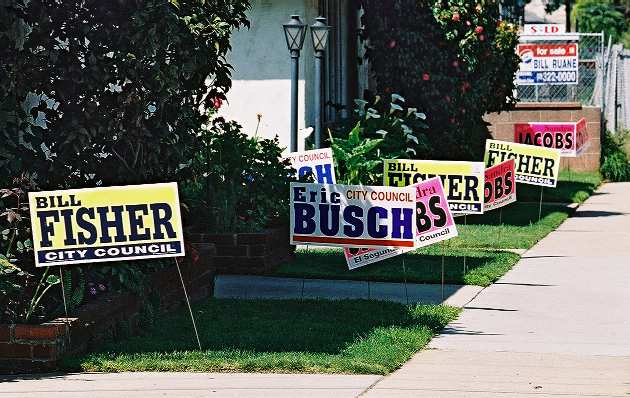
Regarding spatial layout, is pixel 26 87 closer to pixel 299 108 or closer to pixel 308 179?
pixel 308 179

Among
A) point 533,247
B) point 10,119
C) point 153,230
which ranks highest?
point 10,119

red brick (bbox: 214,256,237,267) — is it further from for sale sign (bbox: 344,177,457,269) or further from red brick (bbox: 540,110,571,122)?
red brick (bbox: 540,110,571,122)

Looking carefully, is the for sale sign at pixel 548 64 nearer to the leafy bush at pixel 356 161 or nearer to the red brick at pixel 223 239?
the leafy bush at pixel 356 161

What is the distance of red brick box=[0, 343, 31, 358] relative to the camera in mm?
9102

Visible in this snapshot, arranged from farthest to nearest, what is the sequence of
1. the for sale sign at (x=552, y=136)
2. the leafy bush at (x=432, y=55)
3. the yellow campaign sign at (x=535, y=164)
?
the for sale sign at (x=552, y=136), the leafy bush at (x=432, y=55), the yellow campaign sign at (x=535, y=164)

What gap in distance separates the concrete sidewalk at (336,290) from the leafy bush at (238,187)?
796 mm

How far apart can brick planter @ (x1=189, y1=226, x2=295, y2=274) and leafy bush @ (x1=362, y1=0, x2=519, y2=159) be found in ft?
17.1

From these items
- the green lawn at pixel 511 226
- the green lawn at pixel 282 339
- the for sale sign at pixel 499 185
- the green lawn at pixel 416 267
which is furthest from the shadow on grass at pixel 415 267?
the green lawn at pixel 282 339

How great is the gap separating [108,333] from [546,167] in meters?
8.35

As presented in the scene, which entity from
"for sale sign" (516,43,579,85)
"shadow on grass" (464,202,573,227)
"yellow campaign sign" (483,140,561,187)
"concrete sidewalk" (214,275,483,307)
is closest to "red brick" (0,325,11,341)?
"concrete sidewalk" (214,275,483,307)

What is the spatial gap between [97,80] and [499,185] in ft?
19.6

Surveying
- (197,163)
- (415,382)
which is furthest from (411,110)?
(415,382)

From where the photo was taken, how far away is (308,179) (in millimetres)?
14781

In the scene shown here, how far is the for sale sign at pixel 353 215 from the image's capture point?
461 inches
